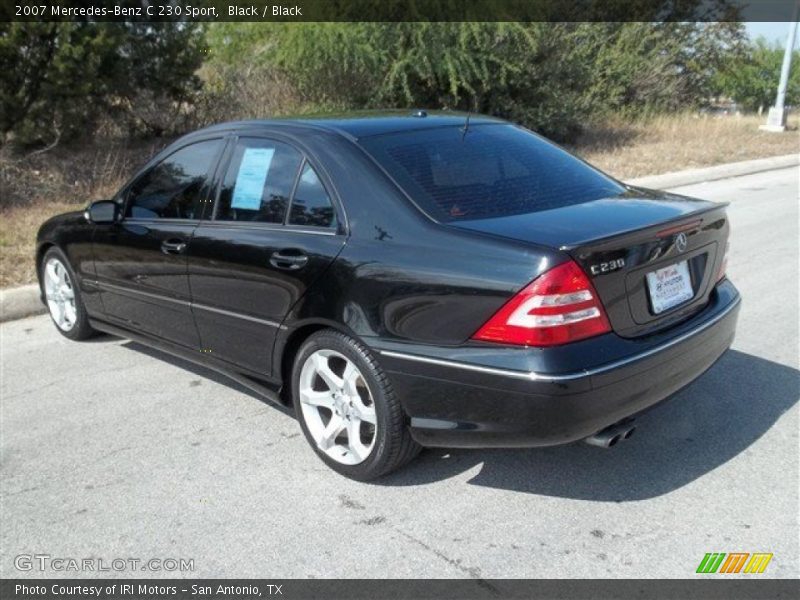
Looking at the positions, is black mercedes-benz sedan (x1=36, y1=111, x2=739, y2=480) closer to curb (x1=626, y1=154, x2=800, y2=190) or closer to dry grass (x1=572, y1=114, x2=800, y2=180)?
curb (x1=626, y1=154, x2=800, y2=190)

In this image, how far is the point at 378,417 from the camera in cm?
327

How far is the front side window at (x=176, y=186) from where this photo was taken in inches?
167

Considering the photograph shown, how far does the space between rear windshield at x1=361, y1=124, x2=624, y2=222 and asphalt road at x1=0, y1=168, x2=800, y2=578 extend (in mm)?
1161

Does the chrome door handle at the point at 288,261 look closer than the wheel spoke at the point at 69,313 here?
Yes

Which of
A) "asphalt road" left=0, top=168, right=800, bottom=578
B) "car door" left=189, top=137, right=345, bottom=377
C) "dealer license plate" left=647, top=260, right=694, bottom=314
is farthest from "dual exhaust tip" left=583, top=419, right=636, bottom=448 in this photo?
"car door" left=189, top=137, right=345, bottom=377

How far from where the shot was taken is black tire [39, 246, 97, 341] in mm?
5320

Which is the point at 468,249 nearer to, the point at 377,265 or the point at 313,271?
the point at 377,265

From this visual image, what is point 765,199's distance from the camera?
1120 cm

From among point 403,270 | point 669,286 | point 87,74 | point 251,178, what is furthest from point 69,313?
point 87,74

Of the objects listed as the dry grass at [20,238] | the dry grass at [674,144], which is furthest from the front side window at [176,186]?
the dry grass at [674,144]

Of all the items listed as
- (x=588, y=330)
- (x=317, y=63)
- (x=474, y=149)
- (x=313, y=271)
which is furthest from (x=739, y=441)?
(x=317, y=63)

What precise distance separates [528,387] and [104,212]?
307cm

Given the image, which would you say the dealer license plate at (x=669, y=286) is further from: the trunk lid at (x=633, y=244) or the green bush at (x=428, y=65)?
the green bush at (x=428, y=65)

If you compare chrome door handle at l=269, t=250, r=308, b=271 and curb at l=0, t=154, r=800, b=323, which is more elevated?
chrome door handle at l=269, t=250, r=308, b=271
